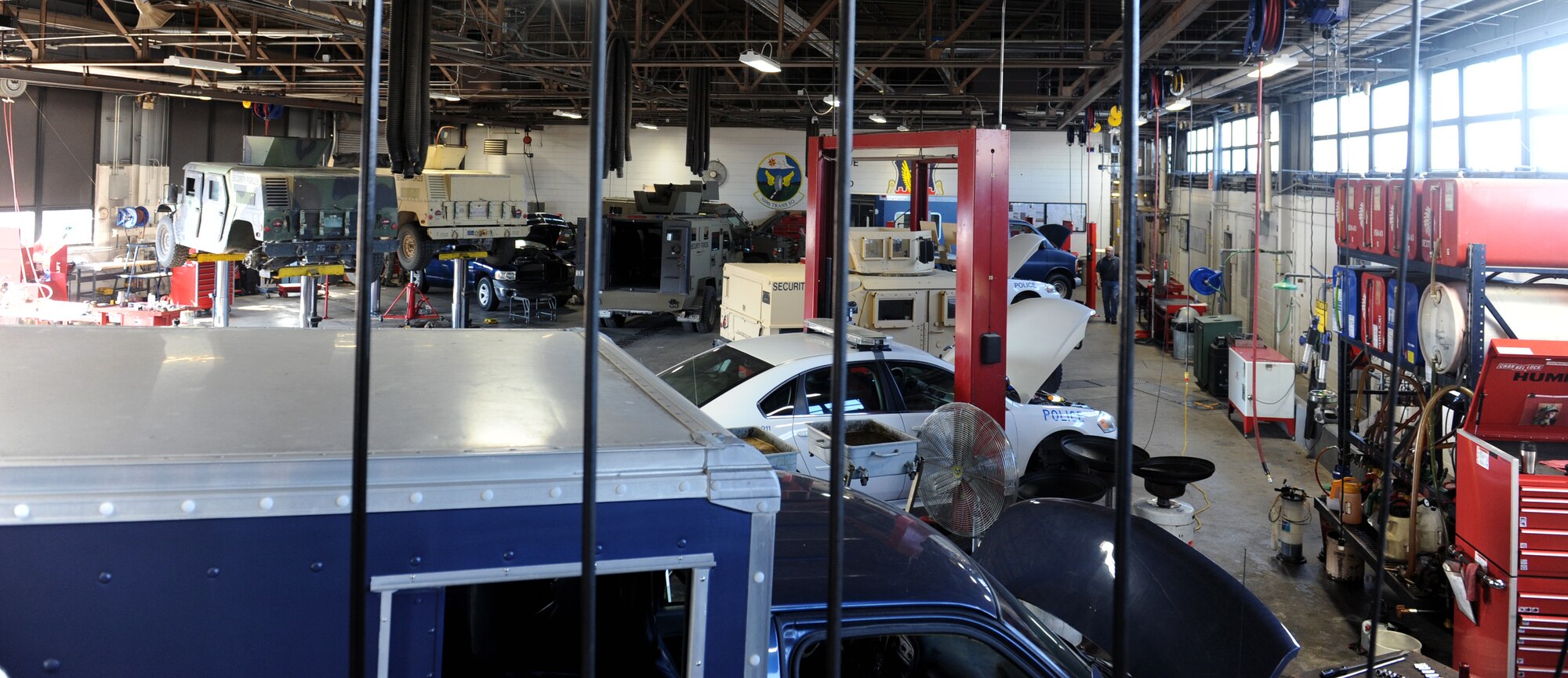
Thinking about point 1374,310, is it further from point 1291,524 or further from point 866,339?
point 866,339

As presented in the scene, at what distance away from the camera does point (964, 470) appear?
21.6 feet

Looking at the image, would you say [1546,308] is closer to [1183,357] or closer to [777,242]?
[1183,357]

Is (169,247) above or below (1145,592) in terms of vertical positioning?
above

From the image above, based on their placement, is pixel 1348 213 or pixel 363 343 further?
pixel 1348 213

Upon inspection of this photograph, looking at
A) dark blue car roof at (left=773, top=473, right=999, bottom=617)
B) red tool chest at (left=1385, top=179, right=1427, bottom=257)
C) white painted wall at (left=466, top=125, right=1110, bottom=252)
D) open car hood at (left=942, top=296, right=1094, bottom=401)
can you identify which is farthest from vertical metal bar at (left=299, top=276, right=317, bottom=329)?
white painted wall at (left=466, top=125, right=1110, bottom=252)

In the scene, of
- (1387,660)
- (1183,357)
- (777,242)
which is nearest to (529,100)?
(777,242)

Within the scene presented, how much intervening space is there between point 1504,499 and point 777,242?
818 inches

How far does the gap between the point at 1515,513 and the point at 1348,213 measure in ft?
11.3

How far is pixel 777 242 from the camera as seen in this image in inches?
1020

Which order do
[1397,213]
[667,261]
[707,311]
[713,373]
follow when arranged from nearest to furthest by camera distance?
[1397,213] → [713,373] → [667,261] → [707,311]

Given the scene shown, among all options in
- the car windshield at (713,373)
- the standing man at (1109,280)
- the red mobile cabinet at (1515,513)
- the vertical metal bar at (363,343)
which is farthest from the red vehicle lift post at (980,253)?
the standing man at (1109,280)

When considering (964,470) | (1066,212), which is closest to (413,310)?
(964,470)

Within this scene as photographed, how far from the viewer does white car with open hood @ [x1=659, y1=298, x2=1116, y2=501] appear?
7848mm

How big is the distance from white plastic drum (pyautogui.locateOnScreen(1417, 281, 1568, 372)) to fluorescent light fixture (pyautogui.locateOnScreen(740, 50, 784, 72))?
755 centimetres
